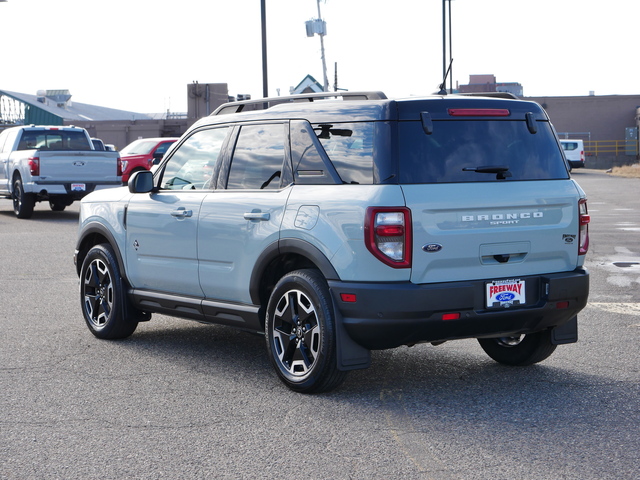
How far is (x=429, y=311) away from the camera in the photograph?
18.3 ft

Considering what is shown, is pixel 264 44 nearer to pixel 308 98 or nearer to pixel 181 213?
pixel 181 213

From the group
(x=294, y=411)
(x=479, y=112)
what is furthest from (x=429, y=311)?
(x=479, y=112)

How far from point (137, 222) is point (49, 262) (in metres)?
6.29

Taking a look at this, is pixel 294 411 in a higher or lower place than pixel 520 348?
lower

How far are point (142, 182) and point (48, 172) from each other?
46.6 feet

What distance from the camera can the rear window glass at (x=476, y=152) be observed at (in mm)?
5707

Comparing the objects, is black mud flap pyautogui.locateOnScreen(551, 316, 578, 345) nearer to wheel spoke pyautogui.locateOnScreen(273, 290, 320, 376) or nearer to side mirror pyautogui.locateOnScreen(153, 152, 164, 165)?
wheel spoke pyautogui.locateOnScreen(273, 290, 320, 376)

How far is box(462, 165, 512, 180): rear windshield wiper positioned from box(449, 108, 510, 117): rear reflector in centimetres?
34

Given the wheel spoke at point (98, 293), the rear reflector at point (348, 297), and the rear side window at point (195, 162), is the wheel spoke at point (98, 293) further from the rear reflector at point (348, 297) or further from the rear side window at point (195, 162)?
the rear reflector at point (348, 297)

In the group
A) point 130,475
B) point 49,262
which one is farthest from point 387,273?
point 49,262

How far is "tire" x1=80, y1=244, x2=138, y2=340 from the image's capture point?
7.76m

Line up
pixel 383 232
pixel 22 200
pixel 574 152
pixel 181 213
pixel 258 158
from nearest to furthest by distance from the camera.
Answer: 1. pixel 383 232
2. pixel 258 158
3. pixel 181 213
4. pixel 22 200
5. pixel 574 152

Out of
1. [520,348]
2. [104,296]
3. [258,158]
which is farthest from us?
[104,296]

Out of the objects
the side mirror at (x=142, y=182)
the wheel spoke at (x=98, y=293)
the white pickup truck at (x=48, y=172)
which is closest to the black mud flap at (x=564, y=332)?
the side mirror at (x=142, y=182)
